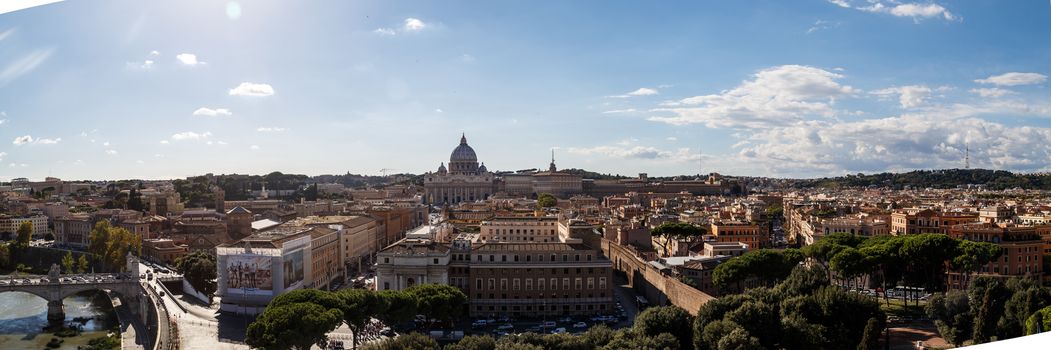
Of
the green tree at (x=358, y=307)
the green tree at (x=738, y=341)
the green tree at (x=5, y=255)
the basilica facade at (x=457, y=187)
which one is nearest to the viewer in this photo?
the green tree at (x=738, y=341)

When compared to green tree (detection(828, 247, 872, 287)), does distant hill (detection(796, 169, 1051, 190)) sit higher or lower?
higher

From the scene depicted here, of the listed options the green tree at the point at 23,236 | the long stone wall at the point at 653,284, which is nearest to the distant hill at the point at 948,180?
the long stone wall at the point at 653,284

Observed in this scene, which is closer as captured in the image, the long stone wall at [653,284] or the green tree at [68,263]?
the long stone wall at [653,284]

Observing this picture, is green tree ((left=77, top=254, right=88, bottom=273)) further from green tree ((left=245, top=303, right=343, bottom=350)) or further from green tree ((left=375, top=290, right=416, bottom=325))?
green tree ((left=245, top=303, right=343, bottom=350))

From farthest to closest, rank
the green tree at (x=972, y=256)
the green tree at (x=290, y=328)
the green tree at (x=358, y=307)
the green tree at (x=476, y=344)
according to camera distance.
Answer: the green tree at (x=972, y=256) → the green tree at (x=358, y=307) → the green tree at (x=290, y=328) → the green tree at (x=476, y=344)

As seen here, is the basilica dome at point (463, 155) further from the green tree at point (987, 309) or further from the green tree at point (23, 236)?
the green tree at point (987, 309)

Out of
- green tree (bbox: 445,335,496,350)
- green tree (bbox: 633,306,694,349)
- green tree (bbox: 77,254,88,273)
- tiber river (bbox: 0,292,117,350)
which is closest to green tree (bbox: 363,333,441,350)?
green tree (bbox: 445,335,496,350)

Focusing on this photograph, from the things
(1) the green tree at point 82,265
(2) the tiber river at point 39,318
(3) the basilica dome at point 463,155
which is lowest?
(2) the tiber river at point 39,318
